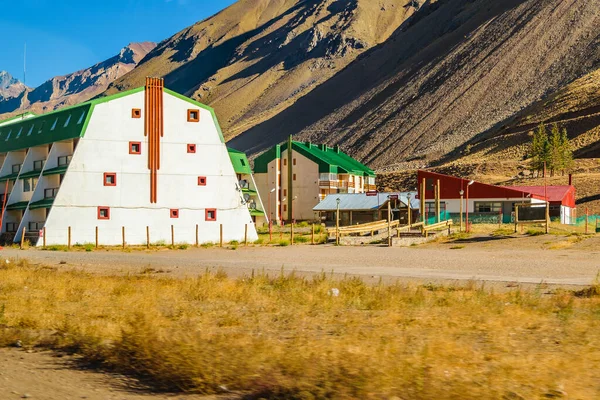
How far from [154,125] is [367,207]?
31.9 m

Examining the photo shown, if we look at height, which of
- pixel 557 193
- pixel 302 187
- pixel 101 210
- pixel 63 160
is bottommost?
pixel 101 210

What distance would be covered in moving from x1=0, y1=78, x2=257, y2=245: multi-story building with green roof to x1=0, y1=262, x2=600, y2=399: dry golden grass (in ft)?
116

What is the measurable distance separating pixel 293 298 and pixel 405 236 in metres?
35.9

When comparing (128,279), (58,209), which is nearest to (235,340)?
(128,279)

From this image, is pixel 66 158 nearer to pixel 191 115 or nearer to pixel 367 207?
pixel 191 115

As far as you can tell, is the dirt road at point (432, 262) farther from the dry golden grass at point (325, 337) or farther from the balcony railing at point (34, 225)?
the balcony railing at point (34, 225)

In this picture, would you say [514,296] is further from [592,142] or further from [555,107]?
[555,107]

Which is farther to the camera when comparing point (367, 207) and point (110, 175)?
point (367, 207)

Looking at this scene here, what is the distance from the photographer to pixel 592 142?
133625 millimetres

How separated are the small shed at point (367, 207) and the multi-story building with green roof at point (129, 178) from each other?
24282mm

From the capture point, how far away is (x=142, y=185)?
56.8 m

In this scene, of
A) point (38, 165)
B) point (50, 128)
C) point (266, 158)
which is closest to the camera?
point (50, 128)

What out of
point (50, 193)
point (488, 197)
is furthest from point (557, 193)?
point (50, 193)

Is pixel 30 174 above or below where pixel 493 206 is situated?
above
